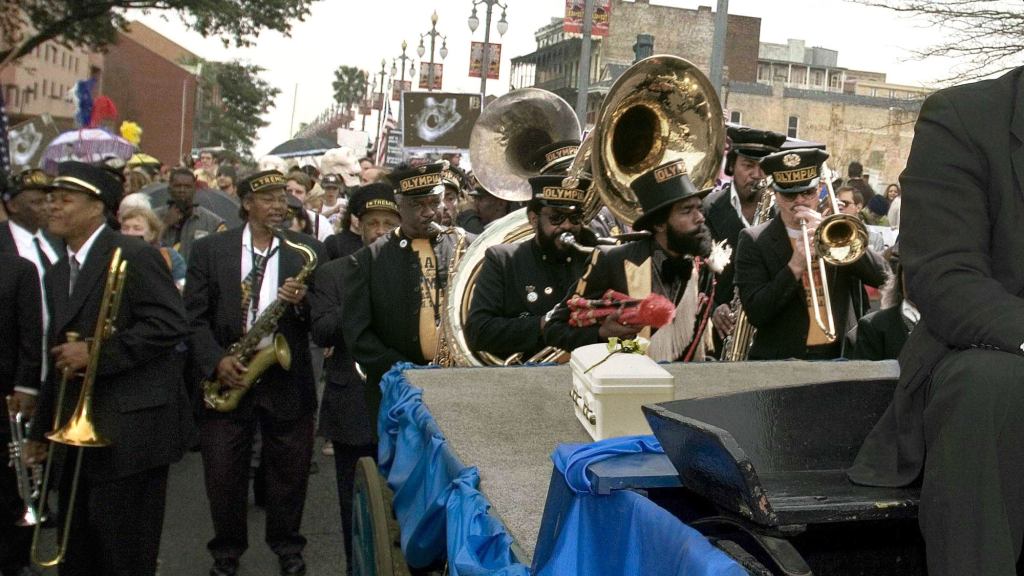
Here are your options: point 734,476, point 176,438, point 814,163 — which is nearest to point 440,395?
point 176,438

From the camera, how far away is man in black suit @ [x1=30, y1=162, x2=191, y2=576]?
5.36 m

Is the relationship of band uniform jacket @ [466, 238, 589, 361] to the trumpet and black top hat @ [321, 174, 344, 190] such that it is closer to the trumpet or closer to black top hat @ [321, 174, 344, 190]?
the trumpet

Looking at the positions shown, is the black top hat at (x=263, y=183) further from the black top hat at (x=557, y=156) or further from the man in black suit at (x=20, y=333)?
the black top hat at (x=557, y=156)

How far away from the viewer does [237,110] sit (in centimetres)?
8838

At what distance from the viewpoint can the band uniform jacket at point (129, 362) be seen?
212 inches

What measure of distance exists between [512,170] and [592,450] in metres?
6.67

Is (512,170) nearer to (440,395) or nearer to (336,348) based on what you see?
(336,348)

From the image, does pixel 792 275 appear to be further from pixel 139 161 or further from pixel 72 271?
pixel 139 161

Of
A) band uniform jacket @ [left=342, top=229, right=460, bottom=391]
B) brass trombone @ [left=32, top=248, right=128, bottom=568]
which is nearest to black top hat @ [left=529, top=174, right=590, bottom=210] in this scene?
band uniform jacket @ [left=342, top=229, right=460, bottom=391]

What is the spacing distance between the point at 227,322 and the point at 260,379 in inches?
15.4

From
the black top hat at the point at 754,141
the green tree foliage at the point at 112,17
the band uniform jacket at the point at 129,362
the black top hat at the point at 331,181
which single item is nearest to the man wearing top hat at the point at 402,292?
the band uniform jacket at the point at 129,362

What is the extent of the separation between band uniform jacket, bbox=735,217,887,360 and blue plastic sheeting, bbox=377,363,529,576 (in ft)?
7.04

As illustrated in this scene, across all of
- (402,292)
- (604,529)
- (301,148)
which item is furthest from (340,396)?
(301,148)

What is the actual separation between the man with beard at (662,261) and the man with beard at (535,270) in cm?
57
